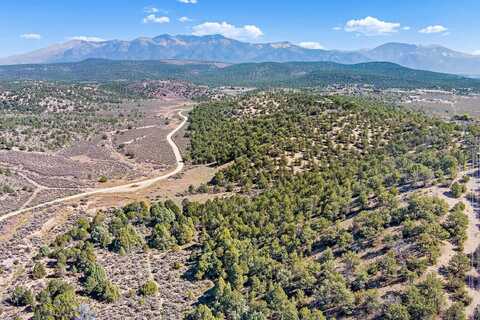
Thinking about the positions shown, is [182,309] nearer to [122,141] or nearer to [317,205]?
[317,205]

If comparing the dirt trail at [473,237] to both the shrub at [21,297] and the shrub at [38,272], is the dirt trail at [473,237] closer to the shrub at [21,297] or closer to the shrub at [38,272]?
the shrub at [21,297]

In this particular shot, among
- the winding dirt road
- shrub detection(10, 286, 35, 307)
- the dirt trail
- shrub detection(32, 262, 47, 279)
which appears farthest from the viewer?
the winding dirt road

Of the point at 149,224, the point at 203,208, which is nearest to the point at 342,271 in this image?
the point at 203,208

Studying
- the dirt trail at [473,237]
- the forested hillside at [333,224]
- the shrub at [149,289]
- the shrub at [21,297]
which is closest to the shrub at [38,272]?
the shrub at [21,297]

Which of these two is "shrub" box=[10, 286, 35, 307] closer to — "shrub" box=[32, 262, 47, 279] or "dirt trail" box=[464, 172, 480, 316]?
"shrub" box=[32, 262, 47, 279]

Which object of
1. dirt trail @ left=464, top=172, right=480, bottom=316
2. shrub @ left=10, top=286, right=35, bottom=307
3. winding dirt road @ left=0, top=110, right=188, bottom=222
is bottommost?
shrub @ left=10, top=286, right=35, bottom=307

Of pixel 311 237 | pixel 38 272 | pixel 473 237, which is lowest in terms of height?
pixel 38 272

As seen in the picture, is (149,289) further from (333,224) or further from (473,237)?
(473,237)

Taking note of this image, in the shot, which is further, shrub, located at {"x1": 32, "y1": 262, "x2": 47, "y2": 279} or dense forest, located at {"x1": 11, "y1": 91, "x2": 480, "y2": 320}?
shrub, located at {"x1": 32, "y1": 262, "x2": 47, "y2": 279}

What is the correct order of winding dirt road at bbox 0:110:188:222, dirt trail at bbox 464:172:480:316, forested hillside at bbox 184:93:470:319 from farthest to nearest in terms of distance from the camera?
winding dirt road at bbox 0:110:188:222 → forested hillside at bbox 184:93:470:319 → dirt trail at bbox 464:172:480:316

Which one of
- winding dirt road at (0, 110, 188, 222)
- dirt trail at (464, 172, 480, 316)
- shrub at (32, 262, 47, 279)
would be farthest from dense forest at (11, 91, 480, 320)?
winding dirt road at (0, 110, 188, 222)

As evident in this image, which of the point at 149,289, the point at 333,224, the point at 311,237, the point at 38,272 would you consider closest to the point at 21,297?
the point at 38,272
